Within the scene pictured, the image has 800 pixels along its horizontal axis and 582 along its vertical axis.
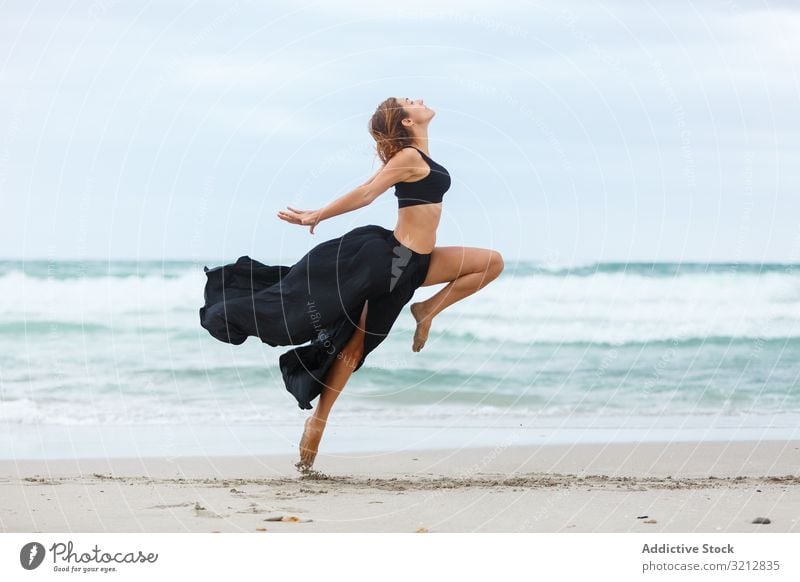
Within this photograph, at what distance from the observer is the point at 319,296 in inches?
295

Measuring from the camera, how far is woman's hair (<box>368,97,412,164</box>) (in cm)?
741

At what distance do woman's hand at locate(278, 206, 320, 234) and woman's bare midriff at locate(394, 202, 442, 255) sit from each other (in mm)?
659

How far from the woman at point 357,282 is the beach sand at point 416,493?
754 millimetres

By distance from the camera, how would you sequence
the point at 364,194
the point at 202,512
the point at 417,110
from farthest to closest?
the point at 417,110, the point at 364,194, the point at 202,512

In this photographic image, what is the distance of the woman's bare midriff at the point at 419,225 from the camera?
24.3ft

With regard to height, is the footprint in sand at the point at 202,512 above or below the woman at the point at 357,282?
below

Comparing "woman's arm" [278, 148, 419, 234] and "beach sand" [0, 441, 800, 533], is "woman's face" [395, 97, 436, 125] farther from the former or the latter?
"beach sand" [0, 441, 800, 533]

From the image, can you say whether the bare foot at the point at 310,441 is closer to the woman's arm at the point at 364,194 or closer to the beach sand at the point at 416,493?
the beach sand at the point at 416,493

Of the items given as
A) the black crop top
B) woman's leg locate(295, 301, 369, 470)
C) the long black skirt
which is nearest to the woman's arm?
the black crop top

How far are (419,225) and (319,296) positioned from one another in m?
0.83

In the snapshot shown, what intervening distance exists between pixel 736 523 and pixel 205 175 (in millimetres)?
10001

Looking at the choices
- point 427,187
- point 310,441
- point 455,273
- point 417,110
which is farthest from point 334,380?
point 417,110

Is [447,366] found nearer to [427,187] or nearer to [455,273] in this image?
[455,273]

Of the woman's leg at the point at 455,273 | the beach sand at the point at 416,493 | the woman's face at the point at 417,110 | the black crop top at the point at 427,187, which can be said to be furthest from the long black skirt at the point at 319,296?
the beach sand at the point at 416,493
